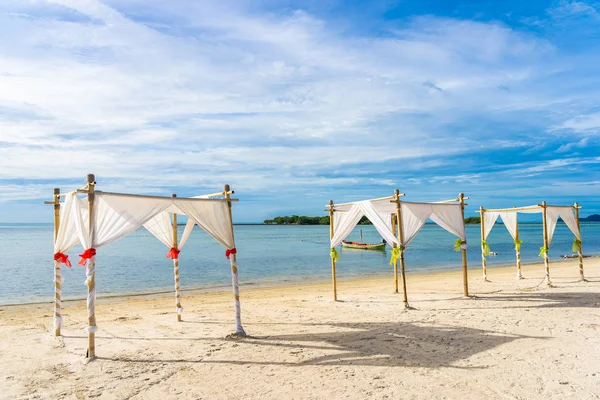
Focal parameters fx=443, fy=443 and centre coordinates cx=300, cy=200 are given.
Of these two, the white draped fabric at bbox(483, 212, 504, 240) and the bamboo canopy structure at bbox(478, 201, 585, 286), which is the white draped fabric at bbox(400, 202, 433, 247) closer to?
the bamboo canopy structure at bbox(478, 201, 585, 286)

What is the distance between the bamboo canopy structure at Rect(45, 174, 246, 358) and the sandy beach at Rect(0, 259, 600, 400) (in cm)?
77

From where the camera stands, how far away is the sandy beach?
5191mm

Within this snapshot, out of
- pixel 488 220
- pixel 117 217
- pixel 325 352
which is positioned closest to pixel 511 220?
pixel 488 220

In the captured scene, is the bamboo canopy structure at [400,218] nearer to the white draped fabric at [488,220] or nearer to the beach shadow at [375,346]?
the beach shadow at [375,346]

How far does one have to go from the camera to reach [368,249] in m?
33.3

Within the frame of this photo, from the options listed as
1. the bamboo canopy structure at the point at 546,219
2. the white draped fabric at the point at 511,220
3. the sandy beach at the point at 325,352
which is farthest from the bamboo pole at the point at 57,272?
the white draped fabric at the point at 511,220

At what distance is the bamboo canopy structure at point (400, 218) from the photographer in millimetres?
9883

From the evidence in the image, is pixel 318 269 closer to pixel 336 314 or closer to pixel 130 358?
pixel 336 314

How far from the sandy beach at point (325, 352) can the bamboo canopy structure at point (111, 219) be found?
77 centimetres

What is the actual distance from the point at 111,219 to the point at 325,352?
3.78 m

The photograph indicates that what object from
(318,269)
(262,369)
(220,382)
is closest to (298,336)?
(262,369)

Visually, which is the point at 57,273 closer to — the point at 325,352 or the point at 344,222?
the point at 325,352

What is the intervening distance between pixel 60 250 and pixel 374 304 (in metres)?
6.76

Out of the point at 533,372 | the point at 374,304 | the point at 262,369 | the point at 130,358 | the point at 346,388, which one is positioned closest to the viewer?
the point at 346,388
